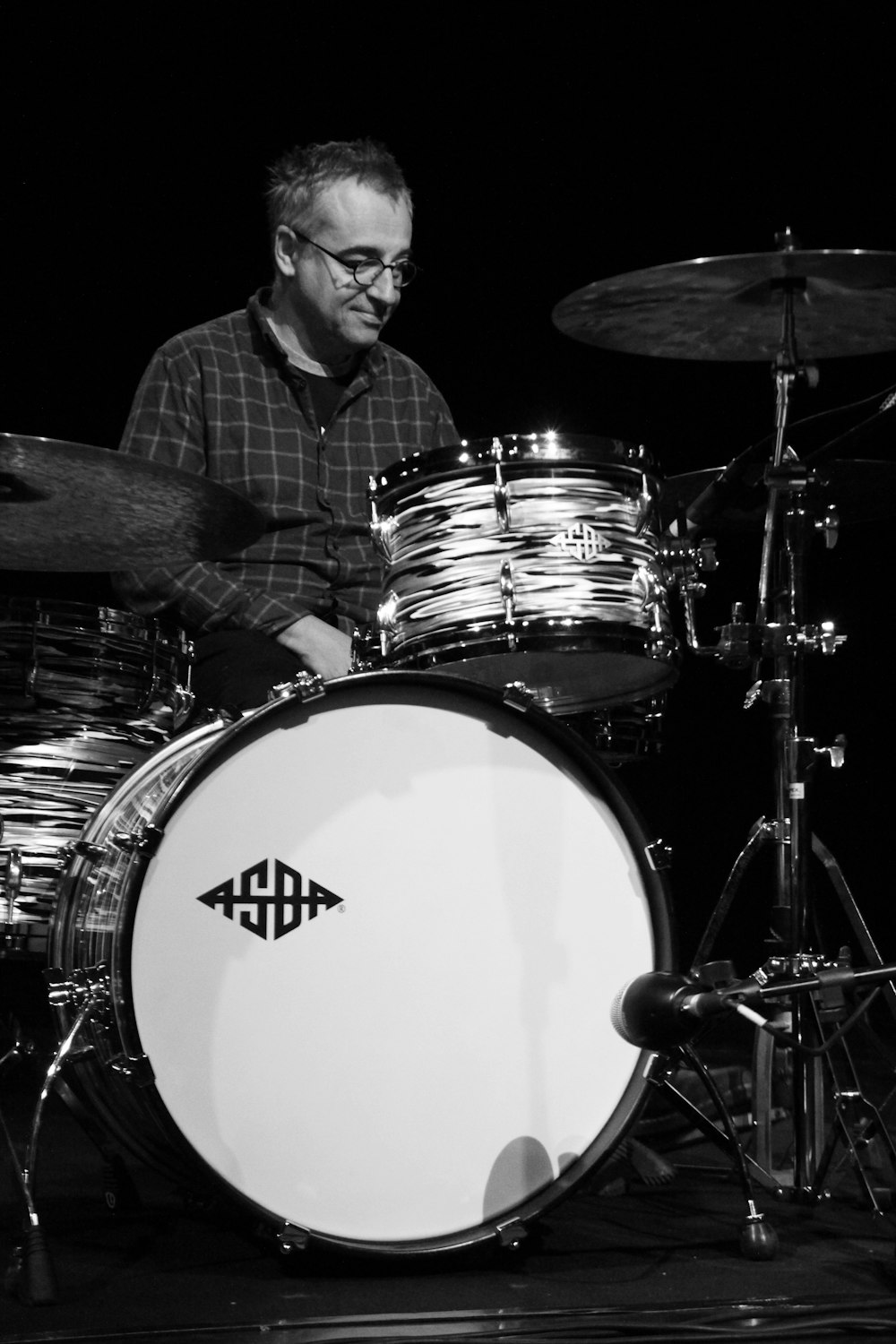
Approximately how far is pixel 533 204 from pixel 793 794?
7.87 ft

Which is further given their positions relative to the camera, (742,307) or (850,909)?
(850,909)

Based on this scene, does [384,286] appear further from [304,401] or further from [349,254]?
[304,401]

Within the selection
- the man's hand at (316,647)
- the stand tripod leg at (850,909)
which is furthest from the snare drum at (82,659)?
the stand tripod leg at (850,909)

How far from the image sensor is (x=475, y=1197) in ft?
6.57

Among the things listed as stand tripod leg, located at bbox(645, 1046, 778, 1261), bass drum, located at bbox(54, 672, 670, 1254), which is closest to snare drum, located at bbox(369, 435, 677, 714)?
bass drum, located at bbox(54, 672, 670, 1254)

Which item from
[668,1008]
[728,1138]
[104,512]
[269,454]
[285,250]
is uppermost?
[285,250]

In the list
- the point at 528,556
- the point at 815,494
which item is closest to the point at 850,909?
the point at 815,494

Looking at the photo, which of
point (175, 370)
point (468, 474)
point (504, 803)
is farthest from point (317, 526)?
point (504, 803)

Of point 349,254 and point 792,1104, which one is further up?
point 349,254

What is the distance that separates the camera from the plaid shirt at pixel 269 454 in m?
2.81

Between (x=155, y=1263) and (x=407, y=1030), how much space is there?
1.51 feet

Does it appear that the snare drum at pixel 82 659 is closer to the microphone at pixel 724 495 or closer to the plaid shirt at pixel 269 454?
the plaid shirt at pixel 269 454

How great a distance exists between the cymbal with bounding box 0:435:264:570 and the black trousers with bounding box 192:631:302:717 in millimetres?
192

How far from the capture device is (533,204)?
4281 millimetres
